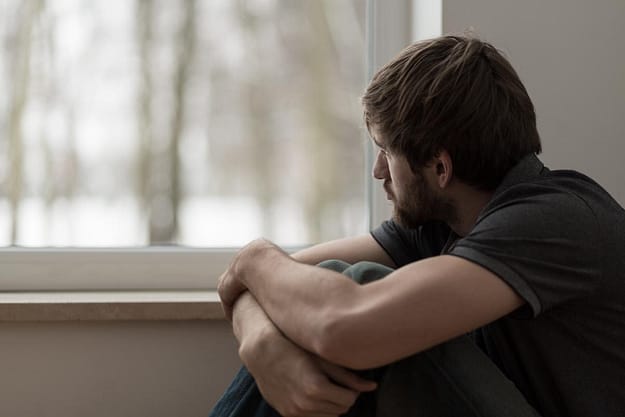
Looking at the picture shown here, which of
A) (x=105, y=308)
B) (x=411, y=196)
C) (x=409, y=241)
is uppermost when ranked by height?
(x=411, y=196)

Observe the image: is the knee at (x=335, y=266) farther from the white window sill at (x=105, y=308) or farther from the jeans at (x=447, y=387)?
the white window sill at (x=105, y=308)

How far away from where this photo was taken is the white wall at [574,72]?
1.78m

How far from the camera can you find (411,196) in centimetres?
140

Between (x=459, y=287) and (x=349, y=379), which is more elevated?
(x=459, y=287)

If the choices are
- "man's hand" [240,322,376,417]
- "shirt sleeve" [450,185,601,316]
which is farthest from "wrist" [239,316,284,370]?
"shirt sleeve" [450,185,601,316]

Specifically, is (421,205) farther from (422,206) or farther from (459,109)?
(459,109)

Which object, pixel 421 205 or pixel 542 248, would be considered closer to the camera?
pixel 542 248

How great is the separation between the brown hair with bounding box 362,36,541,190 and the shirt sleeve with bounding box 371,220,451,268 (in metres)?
0.21

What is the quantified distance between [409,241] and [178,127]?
582 mm

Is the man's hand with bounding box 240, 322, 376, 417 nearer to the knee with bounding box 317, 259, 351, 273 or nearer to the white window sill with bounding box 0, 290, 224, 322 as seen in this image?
the knee with bounding box 317, 259, 351, 273

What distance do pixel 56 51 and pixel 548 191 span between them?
1.10m

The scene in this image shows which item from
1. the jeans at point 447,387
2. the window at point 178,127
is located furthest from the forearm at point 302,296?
the window at point 178,127

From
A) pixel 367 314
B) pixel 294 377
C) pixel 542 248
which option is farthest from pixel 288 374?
pixel 542 248

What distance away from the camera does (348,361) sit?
113 cm
